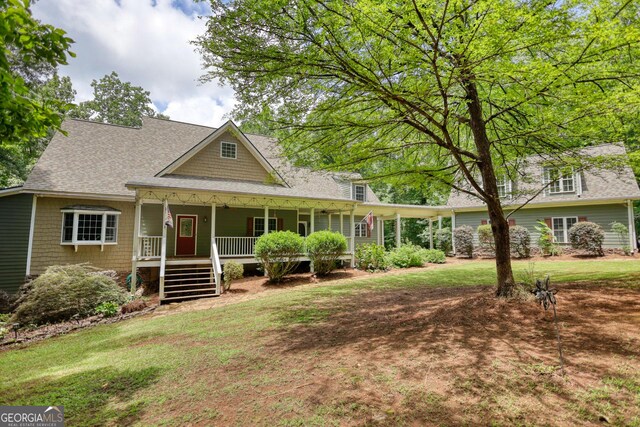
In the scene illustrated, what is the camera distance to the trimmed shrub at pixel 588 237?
16.0 m

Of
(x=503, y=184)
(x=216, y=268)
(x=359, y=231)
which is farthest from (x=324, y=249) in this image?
(x=503, y=184)

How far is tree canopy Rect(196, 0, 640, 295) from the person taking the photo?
397cm

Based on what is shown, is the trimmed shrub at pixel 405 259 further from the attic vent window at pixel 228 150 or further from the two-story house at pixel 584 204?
the attic vent window at pixel 228 150

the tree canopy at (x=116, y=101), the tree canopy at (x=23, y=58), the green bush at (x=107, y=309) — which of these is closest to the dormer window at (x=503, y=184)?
the tree canopy at (x=23, y=58)

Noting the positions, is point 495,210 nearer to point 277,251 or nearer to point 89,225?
point 277,251

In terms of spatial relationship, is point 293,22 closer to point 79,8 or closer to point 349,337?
point 349,337

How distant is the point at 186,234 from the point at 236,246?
9.58 feet

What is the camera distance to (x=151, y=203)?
13672 mm

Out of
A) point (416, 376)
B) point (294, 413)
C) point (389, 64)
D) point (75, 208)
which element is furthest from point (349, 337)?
point (75, 208)

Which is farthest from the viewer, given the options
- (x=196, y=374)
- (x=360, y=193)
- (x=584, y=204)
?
(x=360, y=193)

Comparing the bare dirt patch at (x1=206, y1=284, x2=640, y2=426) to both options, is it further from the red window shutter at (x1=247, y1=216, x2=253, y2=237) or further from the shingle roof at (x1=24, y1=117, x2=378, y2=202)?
the red window shutter at (x1=247, y1=216, x2=253, y2=237)

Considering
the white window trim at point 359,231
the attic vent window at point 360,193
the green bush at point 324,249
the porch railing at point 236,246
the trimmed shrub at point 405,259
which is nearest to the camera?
the green bush at point 324,249

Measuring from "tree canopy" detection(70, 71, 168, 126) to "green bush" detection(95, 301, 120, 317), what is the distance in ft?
125

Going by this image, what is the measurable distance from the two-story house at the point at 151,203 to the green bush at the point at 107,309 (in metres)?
1.47
